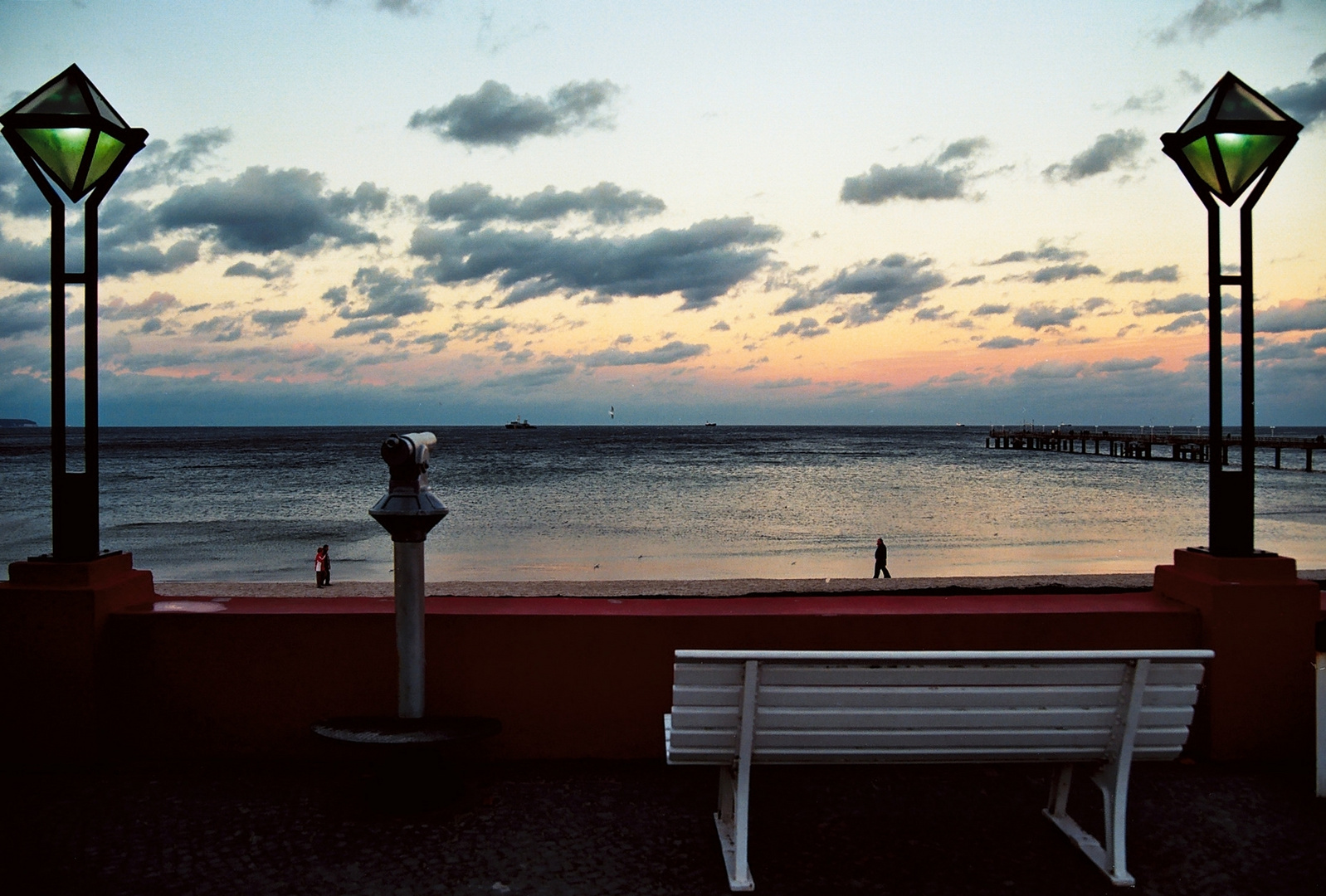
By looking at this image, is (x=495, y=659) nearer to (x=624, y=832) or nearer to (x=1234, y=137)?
(x=624, y=832)

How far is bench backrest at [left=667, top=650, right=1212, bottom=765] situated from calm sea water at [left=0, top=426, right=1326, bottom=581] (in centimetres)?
1965

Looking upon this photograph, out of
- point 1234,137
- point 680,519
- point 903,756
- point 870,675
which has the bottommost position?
point 680,519

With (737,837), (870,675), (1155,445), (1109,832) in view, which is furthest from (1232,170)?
(1155,445)

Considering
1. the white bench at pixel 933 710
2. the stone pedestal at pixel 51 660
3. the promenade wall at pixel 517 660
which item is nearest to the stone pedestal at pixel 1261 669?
the promenade wall at pixel 517 660

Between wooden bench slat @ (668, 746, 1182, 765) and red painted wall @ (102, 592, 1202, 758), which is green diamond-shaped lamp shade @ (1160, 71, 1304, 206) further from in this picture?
wooden bench slat @ (668, 746, 1182, 765)

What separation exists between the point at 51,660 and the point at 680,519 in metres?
34.7

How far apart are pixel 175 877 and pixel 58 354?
245 centimetres

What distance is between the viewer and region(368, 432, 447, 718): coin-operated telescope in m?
3.58

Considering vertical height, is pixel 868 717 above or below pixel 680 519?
above

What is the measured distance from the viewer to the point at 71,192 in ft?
13.8

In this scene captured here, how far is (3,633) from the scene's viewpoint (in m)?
3.82

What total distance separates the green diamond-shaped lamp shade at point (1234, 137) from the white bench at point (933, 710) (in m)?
2.63

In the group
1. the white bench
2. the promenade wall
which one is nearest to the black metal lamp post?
the promenade wall

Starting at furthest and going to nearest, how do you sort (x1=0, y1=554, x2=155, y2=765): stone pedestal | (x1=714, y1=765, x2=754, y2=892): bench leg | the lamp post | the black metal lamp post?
the black metal lamp post, the lamp post, (x1=0, y1=554, x2=155, y2=765): stone pedestal, (x1=714, y1=765, x2=754, y2=892): bench leg
